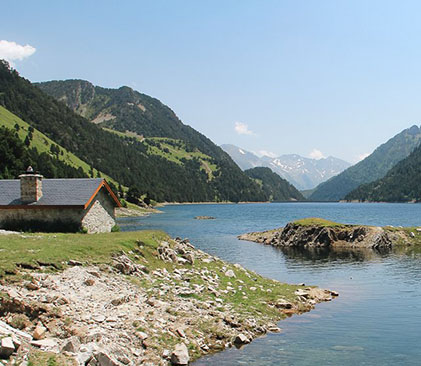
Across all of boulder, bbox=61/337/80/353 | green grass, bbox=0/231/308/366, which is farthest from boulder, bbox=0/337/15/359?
boulder, bbox=61/337/80/353

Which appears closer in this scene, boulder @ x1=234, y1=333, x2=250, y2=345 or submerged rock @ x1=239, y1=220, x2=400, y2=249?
boulder @ x1=234, y1=333, x2=250, y2=345

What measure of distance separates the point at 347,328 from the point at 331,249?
47200 millimetres

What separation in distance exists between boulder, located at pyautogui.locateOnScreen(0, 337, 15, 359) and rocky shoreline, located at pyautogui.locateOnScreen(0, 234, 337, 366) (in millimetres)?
33

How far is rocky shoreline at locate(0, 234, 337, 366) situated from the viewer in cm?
1727

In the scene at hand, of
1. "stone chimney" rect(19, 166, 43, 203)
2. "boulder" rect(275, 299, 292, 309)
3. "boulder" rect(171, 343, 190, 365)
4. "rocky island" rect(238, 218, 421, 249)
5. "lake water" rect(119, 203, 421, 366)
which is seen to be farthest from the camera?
"rocky island" rect(238, 218, 421, 249)

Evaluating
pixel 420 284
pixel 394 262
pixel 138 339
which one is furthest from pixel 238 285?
pixel 394 262

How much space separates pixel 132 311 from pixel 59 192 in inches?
939

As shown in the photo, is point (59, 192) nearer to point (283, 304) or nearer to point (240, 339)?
point (283, 304)

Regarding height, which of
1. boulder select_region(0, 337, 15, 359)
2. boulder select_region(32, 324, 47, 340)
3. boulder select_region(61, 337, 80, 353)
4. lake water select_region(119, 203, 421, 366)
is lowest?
lake water select_region(119, 203, 421, 366)

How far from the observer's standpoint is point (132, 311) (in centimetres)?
2211

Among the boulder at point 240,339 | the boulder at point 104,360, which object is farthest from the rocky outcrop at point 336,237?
the boulder at point 104,360

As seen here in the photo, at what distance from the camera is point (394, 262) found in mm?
57156

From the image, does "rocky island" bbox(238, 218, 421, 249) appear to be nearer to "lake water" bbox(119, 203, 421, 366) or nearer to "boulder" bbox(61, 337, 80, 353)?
"lake water" bbox(119, 203, 421, 366)

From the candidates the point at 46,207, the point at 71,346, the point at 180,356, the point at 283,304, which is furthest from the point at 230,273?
the point at 71,346
